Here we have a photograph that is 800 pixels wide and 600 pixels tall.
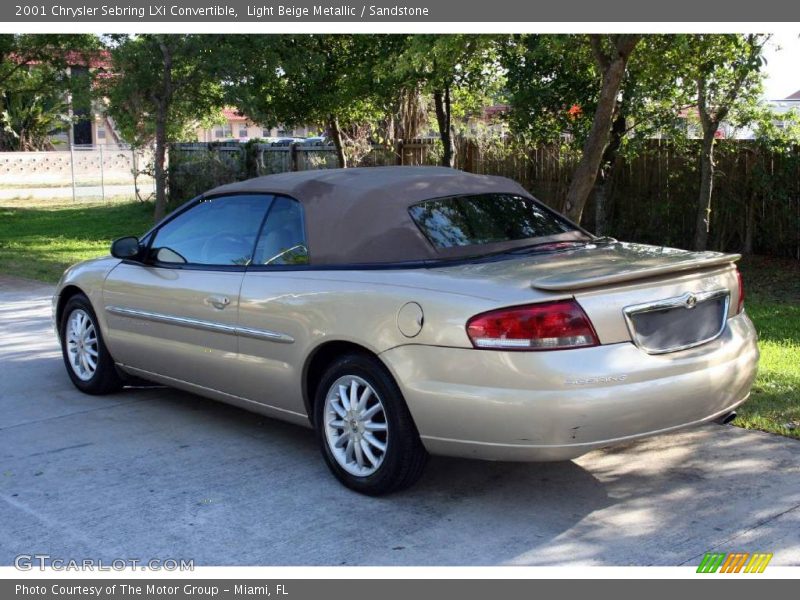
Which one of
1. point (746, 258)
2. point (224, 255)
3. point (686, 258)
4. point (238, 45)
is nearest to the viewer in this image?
point (686, 258)

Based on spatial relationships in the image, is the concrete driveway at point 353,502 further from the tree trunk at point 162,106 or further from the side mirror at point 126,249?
the tree trunk at point 162,106

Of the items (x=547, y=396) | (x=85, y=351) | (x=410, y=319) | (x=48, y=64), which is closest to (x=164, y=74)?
(x=85, y=351)

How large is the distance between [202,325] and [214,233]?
2.08ft

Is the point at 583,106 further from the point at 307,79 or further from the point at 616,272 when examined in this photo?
the point at 616,272

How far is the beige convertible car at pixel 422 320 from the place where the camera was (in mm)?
4312

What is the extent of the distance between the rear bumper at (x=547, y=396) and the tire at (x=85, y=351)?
9.68ft

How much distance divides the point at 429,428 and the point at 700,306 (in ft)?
4.79

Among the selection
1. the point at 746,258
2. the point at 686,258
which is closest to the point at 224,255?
the point at 686,258

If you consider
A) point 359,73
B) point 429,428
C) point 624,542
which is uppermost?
point 359,73

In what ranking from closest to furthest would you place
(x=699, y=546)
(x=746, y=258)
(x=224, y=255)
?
(x=699, y=546)
(x=224, y=255)
(x=746, y=258)

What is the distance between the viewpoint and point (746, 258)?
1345 centimetres

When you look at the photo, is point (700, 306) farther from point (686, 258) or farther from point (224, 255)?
point (224, 255)

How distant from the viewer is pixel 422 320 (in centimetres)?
456

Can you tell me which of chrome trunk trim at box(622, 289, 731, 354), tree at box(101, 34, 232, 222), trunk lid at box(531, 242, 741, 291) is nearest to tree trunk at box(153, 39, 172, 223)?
tree at box(101, 34, 232, 222)
